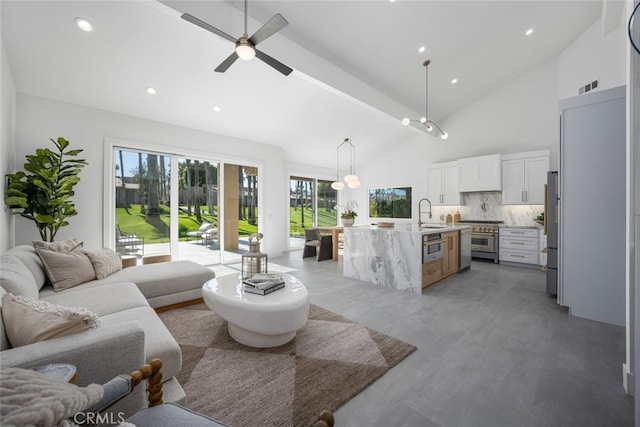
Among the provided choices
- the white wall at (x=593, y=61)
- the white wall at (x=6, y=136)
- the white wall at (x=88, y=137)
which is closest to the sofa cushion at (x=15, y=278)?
the white wall at (x=6, y=136)

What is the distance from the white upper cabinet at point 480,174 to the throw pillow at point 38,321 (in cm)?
689

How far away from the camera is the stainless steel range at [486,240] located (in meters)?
5.66

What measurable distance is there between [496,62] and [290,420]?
6.72m

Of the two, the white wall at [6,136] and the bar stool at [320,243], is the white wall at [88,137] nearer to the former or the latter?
the white wall at [6,136]

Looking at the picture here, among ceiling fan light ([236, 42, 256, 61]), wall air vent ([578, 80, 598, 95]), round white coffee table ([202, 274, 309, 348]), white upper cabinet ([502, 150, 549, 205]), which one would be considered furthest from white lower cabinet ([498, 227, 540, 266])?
ceiling fan light ([236, 42, 256, 61])

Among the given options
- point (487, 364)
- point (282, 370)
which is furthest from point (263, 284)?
point (487, 364)

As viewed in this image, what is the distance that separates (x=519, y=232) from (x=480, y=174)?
151cm

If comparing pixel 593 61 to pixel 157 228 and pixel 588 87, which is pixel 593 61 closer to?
pixel 588 87

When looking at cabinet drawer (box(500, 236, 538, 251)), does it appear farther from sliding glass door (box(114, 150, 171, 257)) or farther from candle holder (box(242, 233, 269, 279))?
sliding glass door (box(114, 150, 171, 257))

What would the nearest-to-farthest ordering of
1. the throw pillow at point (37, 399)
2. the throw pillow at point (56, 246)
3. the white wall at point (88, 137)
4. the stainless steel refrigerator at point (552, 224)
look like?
the throw pillow at point (37, 399)
the throw pillow at point (56, 246)
the stainless steel refrigerator at point (552, 224)
the white wall at point (88, 137)

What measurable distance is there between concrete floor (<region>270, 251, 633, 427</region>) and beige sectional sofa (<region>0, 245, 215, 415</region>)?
1.09 metres

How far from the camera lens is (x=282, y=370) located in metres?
1.88

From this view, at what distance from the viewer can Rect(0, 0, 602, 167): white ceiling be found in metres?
2.85

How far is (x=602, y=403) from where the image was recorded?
1.58 m
